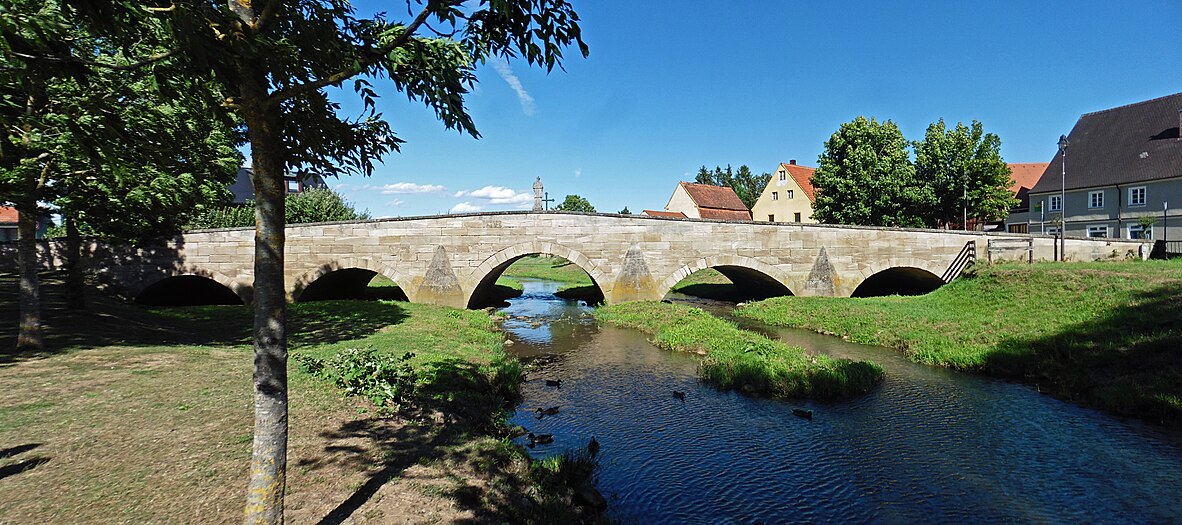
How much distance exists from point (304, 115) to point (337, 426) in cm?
489

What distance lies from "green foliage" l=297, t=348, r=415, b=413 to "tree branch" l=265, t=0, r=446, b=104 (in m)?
6.29

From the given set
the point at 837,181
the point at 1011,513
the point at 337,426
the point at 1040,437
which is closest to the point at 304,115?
the point at 337,426

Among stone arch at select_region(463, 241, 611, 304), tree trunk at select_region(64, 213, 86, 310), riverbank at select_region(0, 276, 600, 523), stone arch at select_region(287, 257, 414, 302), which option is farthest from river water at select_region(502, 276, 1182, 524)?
tree trunk at select_region(64, 213, 86, 310)

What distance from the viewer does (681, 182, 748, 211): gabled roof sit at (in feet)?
211

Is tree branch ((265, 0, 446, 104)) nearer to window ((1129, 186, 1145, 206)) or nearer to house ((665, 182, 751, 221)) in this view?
window ((1129, 186, 1145, 206))

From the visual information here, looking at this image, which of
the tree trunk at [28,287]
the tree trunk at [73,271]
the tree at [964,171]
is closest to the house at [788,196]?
the tree at [964,171]

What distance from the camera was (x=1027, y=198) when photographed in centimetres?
4681

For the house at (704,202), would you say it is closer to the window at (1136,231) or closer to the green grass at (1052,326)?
the window at (1136,231)

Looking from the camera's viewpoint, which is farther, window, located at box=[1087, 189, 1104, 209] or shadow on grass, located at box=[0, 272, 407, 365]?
window, located at box=[1087, 189, 1104, 209]

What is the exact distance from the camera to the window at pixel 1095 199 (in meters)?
38.3

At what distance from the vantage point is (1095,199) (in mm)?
38719

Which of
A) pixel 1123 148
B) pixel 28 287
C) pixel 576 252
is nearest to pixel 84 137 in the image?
pixel 28 287

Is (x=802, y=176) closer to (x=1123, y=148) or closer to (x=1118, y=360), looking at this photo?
(x=1123, y=148)

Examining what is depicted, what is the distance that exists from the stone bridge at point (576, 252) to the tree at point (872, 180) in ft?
39.3
